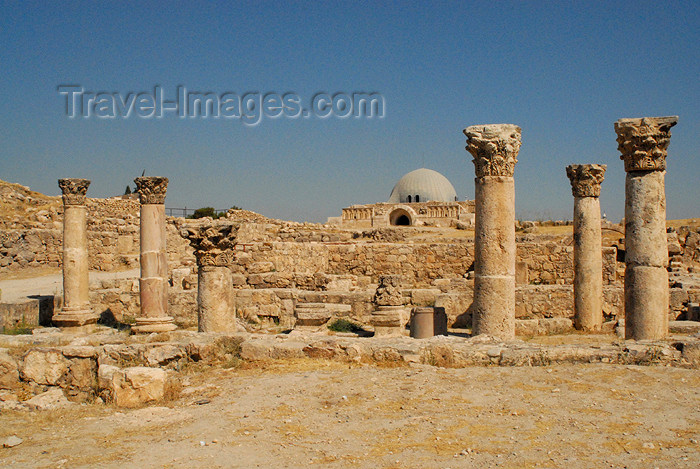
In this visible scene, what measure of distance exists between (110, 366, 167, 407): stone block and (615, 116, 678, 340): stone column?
6731mm

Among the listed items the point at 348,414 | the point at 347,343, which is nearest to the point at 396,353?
the point at 347,343

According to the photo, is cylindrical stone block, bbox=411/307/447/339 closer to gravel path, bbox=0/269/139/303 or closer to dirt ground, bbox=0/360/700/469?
dirt ground, bbox=0/360/700/469

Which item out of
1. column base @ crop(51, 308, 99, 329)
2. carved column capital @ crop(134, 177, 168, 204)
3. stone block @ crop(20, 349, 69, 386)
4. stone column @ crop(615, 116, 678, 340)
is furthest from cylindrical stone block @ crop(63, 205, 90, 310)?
stone column @ crop(615, 116, 678, 340)

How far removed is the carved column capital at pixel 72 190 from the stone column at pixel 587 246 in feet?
34.1

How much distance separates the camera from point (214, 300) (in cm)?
1068

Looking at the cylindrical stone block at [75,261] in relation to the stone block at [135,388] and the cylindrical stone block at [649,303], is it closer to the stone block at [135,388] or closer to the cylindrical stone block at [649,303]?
the stone block at [135,388]

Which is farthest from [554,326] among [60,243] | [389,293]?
[60,243]

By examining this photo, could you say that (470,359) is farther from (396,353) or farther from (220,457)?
(220,457)

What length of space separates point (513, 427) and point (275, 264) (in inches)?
500

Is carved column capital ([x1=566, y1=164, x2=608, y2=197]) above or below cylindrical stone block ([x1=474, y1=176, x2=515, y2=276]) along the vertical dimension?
above

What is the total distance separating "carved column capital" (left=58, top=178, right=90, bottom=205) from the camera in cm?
1312

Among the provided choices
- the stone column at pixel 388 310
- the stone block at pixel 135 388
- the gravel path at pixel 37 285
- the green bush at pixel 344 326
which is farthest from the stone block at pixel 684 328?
the gravel path at pixel 37 285

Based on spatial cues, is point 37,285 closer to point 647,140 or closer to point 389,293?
point 389,293

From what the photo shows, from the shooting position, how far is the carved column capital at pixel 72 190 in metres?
13.1
